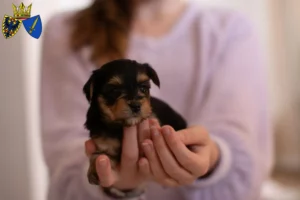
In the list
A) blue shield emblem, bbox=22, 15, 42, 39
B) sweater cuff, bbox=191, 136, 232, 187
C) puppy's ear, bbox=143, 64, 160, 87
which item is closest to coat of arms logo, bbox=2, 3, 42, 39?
blue shield emblem, bbox=22, 15, 42, 39

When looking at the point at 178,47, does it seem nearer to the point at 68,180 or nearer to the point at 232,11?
the point at 232,11

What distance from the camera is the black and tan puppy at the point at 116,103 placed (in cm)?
27

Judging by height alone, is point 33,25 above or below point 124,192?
above

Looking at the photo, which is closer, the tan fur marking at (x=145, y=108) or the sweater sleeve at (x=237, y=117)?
the tan fur marking at (x=145, y=108)

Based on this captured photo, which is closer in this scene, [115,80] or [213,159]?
[115,80]

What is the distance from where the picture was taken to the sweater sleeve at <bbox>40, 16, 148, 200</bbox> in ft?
1.16

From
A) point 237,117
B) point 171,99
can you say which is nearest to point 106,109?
point 171,99

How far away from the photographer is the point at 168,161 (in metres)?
0.30

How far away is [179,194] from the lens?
1.31ft

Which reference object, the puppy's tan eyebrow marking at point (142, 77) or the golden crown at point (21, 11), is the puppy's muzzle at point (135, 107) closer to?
the puppy's tan eyebrow marking at point (142, 77)

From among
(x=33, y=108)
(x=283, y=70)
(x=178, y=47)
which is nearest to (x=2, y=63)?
(x=33, y=108)

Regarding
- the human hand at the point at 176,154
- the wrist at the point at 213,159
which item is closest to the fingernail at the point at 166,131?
the human hand at the point at 176,154

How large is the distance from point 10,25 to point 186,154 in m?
0.18

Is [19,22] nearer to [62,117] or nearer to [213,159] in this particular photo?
[62,117]
